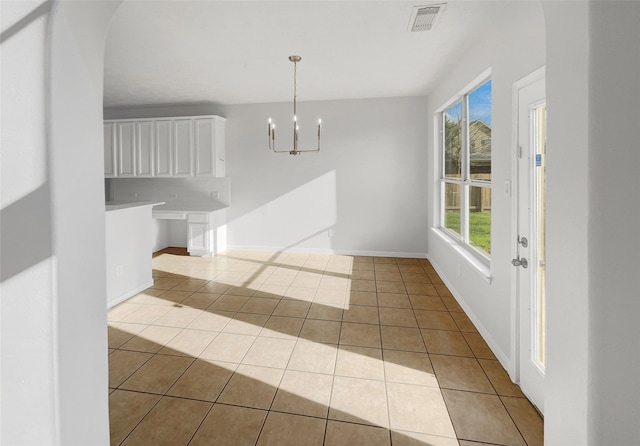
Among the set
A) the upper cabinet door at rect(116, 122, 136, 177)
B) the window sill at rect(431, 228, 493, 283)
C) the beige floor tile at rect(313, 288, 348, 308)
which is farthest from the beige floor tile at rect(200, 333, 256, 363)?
the upper cabinet door at rect(116, 122, 136, 177)

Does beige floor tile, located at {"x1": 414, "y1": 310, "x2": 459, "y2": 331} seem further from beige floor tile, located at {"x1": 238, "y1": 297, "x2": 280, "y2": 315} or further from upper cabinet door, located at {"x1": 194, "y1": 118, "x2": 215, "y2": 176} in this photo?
upper cabinet door, located at {"x1": 194, "y1": 118, "x2": 215, "y2": 176}

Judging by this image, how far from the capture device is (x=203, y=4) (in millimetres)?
2627

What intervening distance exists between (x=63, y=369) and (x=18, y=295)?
0.27 metres

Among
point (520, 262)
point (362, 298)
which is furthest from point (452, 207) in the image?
point (520, 262)

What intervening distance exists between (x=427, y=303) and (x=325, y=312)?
1.17m

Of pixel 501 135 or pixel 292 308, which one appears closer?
pixel 501 135

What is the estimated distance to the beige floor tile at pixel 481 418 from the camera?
6.05ft

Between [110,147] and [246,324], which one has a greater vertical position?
[110,147]

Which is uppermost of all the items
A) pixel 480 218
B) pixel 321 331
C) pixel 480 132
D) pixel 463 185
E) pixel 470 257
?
pixel 480 132

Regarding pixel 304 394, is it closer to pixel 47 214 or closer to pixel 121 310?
pixel 47 214

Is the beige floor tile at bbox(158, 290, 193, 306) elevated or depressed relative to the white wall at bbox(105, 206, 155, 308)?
depressed

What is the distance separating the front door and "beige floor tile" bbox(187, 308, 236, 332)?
2447 millimetres

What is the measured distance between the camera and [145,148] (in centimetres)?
630

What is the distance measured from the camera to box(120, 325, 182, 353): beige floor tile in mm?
2814
